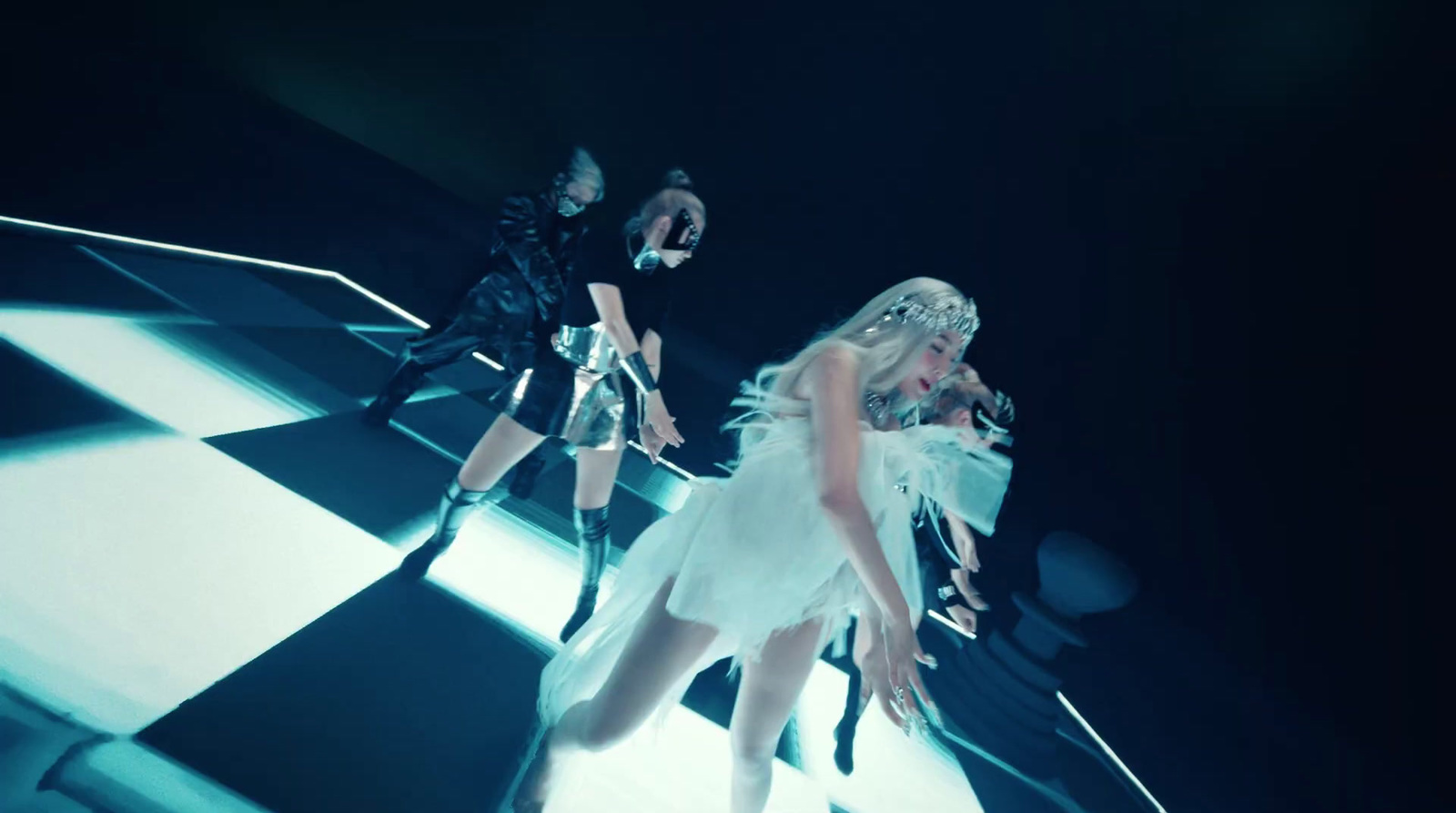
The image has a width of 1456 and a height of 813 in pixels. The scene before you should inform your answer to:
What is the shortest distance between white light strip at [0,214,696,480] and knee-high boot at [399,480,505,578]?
82 cm

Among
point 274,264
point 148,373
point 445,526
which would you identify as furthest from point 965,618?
point 274,264

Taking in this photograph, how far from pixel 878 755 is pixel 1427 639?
317cm

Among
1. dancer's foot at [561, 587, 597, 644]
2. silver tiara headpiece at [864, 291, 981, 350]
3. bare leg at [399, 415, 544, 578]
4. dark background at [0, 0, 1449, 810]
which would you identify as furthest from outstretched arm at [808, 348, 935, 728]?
dark background at [0, 0, 1449, 810]

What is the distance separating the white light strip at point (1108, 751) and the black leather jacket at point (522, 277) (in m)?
3.65

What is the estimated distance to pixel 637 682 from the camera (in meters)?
1.22

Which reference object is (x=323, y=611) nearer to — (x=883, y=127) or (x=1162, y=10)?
(x=883, y=127)

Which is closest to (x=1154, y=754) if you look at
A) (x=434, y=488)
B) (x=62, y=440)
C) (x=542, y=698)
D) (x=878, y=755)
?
(x=878, y=755)

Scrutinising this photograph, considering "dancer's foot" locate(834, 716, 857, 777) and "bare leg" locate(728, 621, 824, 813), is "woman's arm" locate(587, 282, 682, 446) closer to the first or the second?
"bare leg" locate(728, 621, 824, 813)

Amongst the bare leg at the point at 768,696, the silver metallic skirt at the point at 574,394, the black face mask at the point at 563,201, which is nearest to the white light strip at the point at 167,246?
the black face mask at the point at 563,201

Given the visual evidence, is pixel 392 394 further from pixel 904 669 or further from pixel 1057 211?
pixel 1057 211

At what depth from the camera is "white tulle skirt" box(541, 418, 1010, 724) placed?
125 centimetres

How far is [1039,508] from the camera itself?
4.07 meters

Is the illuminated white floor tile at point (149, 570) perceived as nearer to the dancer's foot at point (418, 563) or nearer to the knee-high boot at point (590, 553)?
the dancer's foot at point (418, 563)

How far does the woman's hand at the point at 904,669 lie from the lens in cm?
113
